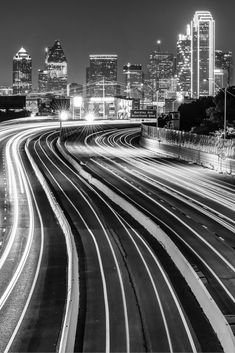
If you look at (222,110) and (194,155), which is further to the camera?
(222,110)

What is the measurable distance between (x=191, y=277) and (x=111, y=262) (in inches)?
197

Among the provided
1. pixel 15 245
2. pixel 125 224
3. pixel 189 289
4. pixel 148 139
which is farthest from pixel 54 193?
pixel 148 139

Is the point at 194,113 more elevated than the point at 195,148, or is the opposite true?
the point at 194,113

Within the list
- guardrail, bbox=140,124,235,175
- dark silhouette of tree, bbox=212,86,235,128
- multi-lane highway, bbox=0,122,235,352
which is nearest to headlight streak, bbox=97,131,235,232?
multi-lane highway, bbox=0,122,235,352

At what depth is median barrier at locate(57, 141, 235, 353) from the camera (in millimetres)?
18953

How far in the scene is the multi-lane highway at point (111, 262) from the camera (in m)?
19.9

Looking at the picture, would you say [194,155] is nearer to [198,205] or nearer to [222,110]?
[222,110]

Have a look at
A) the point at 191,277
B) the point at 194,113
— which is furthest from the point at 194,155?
the point at 194,113

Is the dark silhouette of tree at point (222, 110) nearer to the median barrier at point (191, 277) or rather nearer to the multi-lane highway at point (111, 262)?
the multi-lane highway at point (111, 262)

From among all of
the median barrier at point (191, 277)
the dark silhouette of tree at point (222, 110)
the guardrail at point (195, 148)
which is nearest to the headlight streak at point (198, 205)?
the median barrier at point (191, 277)

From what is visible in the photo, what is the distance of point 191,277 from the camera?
82.3 ft

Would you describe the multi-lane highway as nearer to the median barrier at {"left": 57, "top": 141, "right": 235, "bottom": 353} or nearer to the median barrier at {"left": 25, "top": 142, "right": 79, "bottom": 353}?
the median barrier at {"left": 25, "top": 142, "right": 79, "bottom": 353}

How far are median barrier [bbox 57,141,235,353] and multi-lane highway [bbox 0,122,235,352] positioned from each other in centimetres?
29

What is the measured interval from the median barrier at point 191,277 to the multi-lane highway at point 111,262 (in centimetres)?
29
